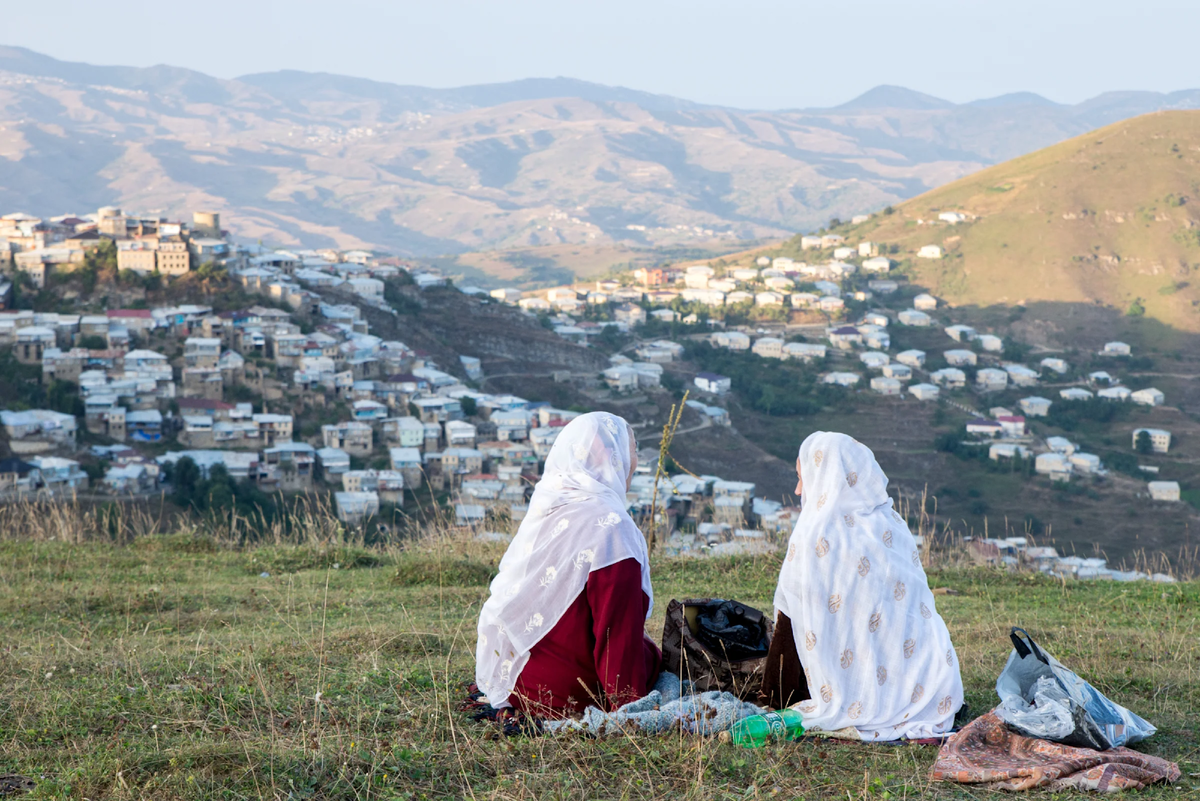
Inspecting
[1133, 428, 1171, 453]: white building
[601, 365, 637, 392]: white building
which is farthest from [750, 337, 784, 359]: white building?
[1133, 428, 1171, 453]: white building

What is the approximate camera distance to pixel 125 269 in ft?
97.1

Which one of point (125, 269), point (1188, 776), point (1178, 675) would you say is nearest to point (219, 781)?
point (1188, 776)

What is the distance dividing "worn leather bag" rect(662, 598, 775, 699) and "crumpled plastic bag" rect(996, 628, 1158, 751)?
24.2 inches

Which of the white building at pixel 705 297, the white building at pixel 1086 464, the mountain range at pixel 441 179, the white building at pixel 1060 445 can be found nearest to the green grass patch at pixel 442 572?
the white building at pixel 1086 464

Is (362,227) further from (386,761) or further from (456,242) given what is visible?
(386,761)

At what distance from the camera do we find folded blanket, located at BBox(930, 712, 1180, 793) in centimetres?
217

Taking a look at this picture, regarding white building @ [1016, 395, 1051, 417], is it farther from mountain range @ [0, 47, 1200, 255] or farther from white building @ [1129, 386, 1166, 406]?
mountain range @ [0, 47, 1200, 255]

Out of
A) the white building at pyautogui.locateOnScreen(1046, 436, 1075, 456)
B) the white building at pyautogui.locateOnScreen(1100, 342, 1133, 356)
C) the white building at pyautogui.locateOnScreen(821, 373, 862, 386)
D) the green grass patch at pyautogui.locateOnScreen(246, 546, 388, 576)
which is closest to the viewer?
the green grass patch at pyautogui.locateOnScreen(246, 546, 388, 576)

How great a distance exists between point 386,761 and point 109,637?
1962mm

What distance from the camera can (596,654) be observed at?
98.9 inches

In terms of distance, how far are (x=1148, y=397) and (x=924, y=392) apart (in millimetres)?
6768

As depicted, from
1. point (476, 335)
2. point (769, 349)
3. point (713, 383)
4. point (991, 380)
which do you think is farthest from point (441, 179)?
point (991, 380)

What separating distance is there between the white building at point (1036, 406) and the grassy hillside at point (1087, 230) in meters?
9.49

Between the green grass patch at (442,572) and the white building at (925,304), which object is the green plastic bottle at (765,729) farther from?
the white building at (925,304)
